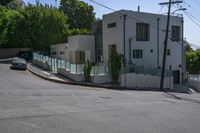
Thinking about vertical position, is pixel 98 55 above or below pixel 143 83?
above

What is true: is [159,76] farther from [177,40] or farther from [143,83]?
[177,40]

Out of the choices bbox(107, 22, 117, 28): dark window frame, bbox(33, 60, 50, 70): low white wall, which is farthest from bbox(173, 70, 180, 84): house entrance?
bbox(33, 60, 50, 70): low white wall

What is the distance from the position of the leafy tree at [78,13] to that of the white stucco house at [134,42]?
3018 cm

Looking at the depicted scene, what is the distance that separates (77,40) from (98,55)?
11.0 ft

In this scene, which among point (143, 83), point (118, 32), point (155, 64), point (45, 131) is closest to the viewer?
point (45, 131)

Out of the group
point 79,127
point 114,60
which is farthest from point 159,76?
point 79,127

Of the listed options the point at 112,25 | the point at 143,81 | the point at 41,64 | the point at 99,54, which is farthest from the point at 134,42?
the point at 41,64

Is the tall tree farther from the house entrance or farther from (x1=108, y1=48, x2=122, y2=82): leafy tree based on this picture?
(x1=108, y1=48, x2=122, y2=82): leafy tree

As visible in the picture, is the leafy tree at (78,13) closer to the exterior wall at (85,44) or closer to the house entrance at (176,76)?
the exterior wall at (85,44)

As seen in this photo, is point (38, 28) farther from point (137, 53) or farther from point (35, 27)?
point (137, 53)

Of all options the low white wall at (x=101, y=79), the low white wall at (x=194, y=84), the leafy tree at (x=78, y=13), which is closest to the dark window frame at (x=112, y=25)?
the low white wall at (x=101, y=79)

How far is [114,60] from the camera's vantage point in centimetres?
3853

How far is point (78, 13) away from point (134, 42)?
41.1 m

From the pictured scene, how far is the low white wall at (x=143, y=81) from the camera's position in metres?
38.9
